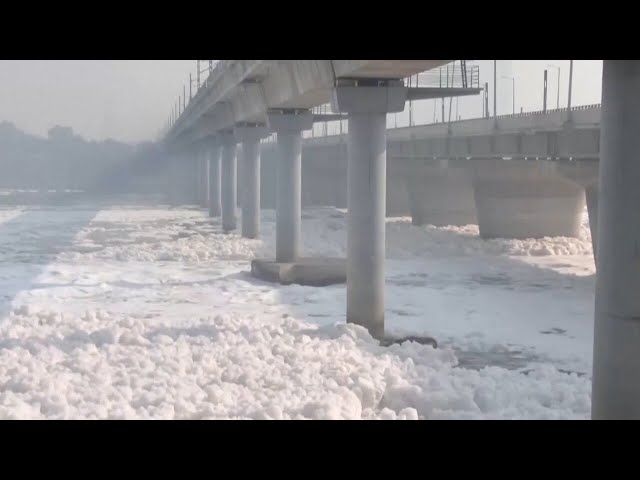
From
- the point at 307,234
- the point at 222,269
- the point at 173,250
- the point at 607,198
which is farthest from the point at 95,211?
the point at 607,198

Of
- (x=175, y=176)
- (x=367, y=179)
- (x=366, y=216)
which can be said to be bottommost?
(x=175, y=176)

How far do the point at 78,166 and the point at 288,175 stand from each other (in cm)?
14791

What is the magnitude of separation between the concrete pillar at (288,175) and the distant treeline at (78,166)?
354ft

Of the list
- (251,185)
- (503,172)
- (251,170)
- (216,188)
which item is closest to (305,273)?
(251,170)

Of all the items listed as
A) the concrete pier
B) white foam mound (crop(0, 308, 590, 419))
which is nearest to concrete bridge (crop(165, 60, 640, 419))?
white foam mound (crop(0, 308, 590, 419))

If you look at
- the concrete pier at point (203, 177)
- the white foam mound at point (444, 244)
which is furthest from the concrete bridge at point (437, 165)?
the concrete pier at point (203, 177)

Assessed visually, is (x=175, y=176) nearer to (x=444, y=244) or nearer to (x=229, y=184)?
(x=229, y=184)

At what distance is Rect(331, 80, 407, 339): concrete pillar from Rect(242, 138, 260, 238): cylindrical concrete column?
71.0 ft

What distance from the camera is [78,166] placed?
555 ft

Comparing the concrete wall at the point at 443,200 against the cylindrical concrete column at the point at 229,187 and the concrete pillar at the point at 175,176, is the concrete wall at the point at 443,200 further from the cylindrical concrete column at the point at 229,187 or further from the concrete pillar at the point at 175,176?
the concrete pillar at the point at 175,176

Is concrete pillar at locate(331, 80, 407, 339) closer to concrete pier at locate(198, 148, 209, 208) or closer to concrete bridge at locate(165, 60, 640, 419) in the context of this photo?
concrete bridge at locate(165, 60, 640, 419)
